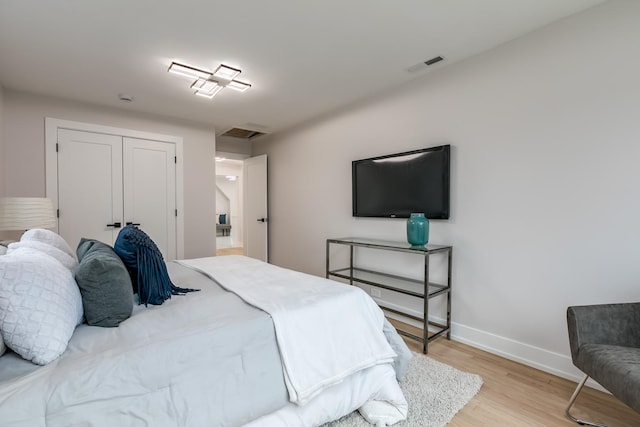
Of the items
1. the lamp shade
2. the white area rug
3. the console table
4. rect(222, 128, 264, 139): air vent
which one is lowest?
the white area rug

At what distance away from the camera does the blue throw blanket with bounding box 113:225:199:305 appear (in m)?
1.59

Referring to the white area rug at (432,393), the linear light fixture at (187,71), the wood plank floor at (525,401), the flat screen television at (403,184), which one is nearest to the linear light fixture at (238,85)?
the linear light fixture at (187,71)

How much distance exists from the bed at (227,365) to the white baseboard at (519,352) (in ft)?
3.76

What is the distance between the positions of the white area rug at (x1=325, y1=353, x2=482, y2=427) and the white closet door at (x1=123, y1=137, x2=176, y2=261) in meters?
3.40

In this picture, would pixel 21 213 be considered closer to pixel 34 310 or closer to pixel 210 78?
pixel 210 78

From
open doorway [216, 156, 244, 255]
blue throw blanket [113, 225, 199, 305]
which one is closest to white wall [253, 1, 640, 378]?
blue throw blanket [113, 225, 199, 305]

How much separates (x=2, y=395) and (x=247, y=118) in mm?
3798

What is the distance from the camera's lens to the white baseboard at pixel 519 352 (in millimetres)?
2098

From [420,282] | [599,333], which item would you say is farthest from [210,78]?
[599,333]

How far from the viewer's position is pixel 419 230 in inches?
104

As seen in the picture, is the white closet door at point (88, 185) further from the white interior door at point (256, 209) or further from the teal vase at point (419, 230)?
the teal vase at point (419, 230)

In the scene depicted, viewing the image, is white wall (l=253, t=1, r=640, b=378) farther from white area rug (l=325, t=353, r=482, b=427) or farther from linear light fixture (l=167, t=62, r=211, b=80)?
linear light fixture (l=167, t=62, r=211, b=80)

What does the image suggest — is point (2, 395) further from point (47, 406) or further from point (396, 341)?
point (396, 341)

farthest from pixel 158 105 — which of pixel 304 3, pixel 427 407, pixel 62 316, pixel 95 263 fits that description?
pixel 427 407
